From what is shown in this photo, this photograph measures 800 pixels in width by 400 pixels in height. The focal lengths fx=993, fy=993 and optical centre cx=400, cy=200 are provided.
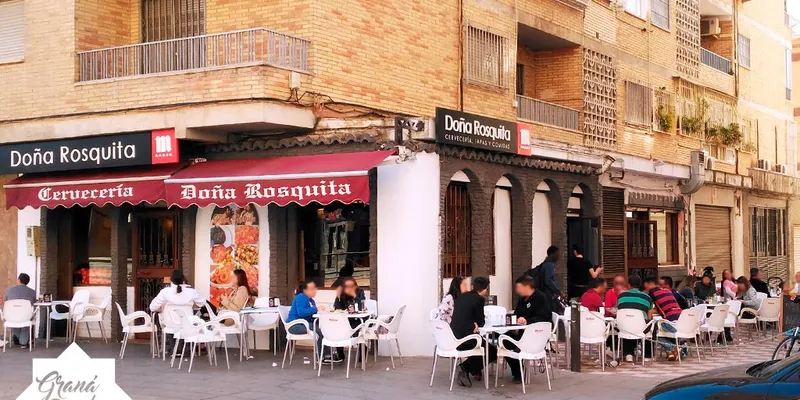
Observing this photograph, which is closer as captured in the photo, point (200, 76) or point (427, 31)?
point (200, 76)

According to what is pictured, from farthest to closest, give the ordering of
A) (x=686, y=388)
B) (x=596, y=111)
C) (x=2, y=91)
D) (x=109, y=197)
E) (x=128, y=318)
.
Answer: (x=596, y=111) → (x=2, y=91) → (x=109, y=197) → (x=128, y=318) → (x=686, y=388)

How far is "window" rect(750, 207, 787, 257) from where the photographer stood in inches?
1284

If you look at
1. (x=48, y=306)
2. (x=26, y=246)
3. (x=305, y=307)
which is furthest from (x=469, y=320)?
(x=26, y=246)

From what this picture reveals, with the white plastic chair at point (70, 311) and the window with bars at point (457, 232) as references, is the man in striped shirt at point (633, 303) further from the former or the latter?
the white plastic chair at point (70, 311)

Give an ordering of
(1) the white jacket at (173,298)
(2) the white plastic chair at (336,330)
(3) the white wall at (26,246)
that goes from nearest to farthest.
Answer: (2) the white plastic chair at (336,330), (1) the white jacket at (173,298), (3) the white wall at (26,246)

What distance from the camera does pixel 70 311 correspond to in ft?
61.1

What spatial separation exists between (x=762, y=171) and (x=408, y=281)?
20.0 meters

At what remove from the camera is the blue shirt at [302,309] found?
50.1 feet

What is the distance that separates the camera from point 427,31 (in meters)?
18.3

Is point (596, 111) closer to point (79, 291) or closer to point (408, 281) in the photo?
point (408, 281)

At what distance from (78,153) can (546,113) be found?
9.98 m

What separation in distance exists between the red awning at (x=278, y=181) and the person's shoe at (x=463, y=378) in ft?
10.4

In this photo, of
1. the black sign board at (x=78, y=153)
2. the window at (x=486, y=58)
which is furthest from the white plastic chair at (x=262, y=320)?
the window at (x=486, y=58)

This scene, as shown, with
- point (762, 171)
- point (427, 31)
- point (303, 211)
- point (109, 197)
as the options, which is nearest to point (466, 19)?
point (427, 31)
